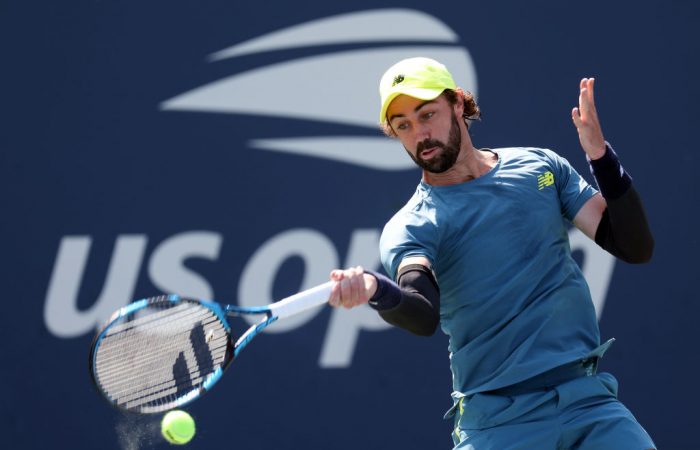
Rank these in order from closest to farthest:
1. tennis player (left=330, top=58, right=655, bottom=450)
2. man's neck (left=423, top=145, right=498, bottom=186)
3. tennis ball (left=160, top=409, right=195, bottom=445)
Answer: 1. tennis player (left=330, top=58, right=655, bottom=450)
2. man's neck (left=423, top=145, right=498, bottom=186)
3. tennis ball (left=160, top=409, right=195, bottom=445)

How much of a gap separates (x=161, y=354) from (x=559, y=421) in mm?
1139

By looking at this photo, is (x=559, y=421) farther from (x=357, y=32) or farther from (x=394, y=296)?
(x=357, y=32)

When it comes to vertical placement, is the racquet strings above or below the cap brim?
below

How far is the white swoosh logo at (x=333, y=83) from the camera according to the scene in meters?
5.08

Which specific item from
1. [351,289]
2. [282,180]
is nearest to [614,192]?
[351,289]

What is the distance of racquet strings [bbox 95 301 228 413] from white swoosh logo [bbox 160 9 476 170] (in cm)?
217

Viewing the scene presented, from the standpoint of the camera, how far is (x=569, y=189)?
324 centimetres

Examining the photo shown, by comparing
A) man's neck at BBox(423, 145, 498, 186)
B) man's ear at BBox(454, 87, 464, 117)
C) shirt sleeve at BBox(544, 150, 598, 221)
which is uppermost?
man's ear at BBox(454, 87, 464, 117)

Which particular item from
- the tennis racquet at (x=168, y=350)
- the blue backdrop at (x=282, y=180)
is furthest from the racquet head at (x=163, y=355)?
the blue backdrop at (x=282, y=180)

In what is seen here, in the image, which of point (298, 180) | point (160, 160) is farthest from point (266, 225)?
point (160, 160)

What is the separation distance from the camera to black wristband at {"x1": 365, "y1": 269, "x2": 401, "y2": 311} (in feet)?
8.89

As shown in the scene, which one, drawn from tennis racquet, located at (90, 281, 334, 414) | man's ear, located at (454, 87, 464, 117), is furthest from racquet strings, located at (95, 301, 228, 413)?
man's ear, located at (454, 87, 464, 117)

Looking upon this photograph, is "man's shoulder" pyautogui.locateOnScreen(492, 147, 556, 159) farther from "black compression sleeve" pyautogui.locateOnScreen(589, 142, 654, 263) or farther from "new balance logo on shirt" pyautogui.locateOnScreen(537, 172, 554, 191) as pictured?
"black compression sleeve" pyautogui.locateOnScreen(589, 142, 654, 263)

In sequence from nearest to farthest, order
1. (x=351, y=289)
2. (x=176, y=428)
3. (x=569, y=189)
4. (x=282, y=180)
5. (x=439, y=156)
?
(x=351, y=289) → (x=439, y=156) → (x=569, y=189) → (x=176, y=428) → (x=282, y=180)
